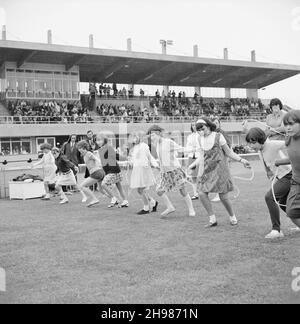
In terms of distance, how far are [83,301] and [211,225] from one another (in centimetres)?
380

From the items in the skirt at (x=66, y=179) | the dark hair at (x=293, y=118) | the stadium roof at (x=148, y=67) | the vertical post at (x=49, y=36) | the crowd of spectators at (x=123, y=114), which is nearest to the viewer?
the dark hair at (x=293, y=118)

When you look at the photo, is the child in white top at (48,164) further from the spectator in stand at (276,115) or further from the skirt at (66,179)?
the spectator in stand at (276,115)

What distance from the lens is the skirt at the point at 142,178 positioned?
9352 mm

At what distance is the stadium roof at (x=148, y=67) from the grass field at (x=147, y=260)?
29696 millimetres

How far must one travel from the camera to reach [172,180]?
28.6 feet

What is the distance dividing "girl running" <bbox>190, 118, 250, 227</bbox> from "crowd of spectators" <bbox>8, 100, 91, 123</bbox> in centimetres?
2806

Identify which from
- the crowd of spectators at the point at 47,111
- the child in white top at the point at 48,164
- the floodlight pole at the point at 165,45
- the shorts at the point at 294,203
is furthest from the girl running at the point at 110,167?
the floodlight pole at the point at 165,45

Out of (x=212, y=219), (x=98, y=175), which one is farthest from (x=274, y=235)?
(x=98, y=175)

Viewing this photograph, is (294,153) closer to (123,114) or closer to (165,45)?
(123,114)

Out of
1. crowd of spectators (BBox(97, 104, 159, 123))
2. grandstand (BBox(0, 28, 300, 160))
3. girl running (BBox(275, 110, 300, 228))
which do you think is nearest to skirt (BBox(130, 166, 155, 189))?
girl running (BBox(275, 110, 300, 228))

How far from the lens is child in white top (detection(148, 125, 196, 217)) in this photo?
868 cm

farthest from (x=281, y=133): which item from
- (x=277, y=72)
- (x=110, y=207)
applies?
(x=277, y=72)

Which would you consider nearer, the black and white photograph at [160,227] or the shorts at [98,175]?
the black and white photograph at [160,227]

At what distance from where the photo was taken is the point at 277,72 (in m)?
50.6
